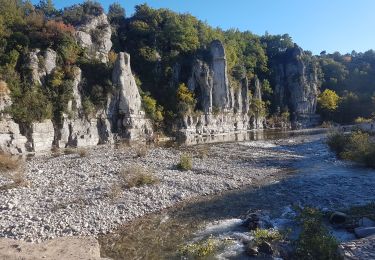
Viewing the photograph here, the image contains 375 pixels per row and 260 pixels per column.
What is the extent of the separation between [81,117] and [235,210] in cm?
3827

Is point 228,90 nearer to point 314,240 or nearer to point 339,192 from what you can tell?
point 339,192

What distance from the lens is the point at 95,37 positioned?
6762 centimetres

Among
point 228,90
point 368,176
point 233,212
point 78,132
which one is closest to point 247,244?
point 233,212

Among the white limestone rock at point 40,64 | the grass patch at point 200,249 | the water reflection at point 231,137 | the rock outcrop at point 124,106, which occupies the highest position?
the white limestone rock at point 40,64

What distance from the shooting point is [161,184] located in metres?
21.4

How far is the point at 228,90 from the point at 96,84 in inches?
1558

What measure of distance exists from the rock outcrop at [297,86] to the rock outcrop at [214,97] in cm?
3330

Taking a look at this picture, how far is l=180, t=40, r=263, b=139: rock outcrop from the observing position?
79562 millimetres

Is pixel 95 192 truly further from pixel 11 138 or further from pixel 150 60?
pixel 150 60

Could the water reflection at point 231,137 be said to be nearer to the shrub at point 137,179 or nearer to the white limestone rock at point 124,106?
the white limestone rock at point 124,106

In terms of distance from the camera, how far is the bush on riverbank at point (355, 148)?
28.1 m

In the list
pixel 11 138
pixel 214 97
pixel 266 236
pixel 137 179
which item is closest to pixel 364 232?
pixel 266 236

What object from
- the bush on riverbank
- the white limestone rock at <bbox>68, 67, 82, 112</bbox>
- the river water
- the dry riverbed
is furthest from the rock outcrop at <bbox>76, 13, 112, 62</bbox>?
the river water

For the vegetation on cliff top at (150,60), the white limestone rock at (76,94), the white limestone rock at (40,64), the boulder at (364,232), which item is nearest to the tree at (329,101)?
the vegetation on cliff top at (150,60)
